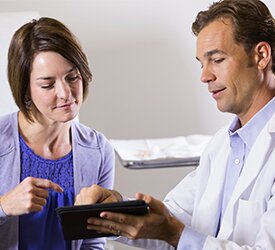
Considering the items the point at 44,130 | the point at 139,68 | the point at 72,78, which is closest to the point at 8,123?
the point at 44,130

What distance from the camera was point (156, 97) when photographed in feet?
8.15

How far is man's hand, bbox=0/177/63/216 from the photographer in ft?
4.57

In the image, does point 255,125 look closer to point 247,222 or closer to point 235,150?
point 235,150

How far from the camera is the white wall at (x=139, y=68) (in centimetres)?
239

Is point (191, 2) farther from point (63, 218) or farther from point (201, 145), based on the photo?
point (63, 218)

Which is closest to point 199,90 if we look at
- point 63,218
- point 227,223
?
point 227,223

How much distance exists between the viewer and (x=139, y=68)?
2.44 meters

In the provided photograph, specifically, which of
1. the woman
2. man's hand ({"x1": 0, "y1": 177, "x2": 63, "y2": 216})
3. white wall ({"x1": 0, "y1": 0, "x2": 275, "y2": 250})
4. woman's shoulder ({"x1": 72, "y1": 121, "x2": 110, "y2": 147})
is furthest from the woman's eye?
white wall ({"x1": 0, "y1": 0, "x2": 275, "y2": 250})

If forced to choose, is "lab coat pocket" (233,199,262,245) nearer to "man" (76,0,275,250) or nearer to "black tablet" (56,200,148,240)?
"man" (76,0,275,250)

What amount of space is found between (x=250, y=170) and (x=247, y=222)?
11 cm

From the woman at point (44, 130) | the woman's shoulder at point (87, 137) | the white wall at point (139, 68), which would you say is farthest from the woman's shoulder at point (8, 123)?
the white wall at point (139, 68)

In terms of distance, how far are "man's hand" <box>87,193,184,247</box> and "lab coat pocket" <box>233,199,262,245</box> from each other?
0.16 metres

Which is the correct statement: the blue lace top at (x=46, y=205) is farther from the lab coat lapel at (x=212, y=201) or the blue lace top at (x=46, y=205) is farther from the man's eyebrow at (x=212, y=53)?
the man's eyebrow at (x=212, y=53)

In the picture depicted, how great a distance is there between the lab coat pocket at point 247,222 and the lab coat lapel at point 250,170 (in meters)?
0.02
